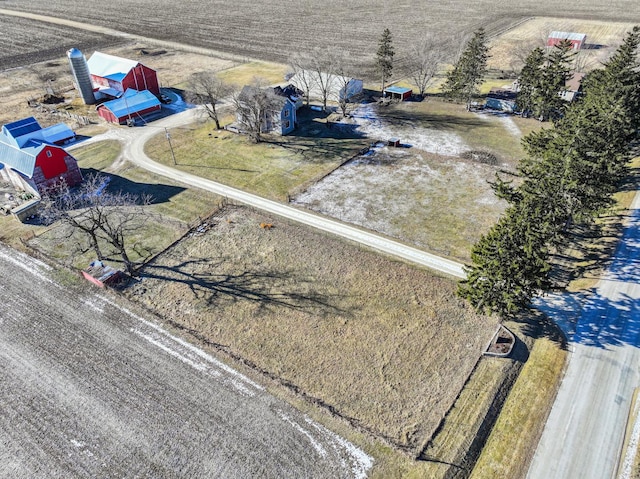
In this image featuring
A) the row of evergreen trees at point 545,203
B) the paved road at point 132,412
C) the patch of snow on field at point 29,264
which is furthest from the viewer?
the patch of snow on field at point 29,264

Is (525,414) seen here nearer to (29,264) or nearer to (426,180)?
(426,180)

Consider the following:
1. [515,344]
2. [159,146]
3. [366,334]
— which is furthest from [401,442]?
[159,146]

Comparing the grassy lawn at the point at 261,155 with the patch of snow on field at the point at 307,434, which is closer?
the patch of snow on field at the point at 307,434

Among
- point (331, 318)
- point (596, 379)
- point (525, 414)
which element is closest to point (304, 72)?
point (331, 318)

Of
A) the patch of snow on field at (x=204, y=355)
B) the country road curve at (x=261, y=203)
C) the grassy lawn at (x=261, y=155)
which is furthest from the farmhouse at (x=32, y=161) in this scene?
the patch of snow on field at (x=204, y=355)

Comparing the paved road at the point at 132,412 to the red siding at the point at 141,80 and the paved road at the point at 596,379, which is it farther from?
the red siding at the point at 141,80

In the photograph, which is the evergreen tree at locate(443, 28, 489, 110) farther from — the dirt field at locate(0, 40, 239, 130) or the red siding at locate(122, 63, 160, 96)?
the red siding at locate(122, 63, 160, 96)

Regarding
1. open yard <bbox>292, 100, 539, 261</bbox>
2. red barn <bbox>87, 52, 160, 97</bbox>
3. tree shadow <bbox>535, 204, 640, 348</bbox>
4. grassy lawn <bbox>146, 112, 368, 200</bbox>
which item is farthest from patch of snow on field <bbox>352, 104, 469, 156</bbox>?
red barn <bbox>87, 52, 160, 97</bbox>
